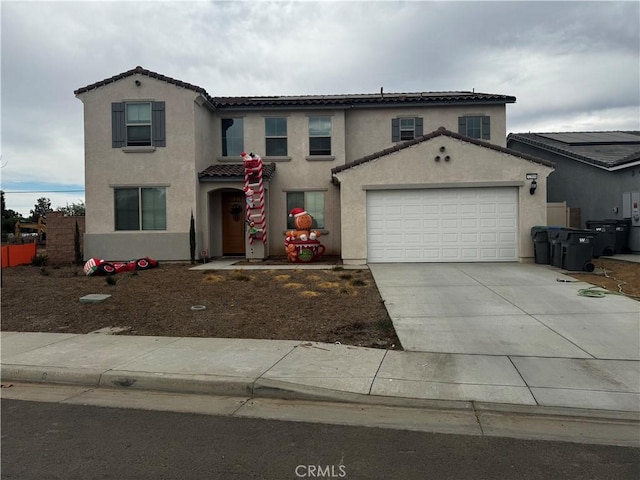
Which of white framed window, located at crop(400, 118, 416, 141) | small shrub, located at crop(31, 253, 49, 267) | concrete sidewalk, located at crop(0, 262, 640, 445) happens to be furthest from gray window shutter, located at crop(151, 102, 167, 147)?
concrete sidewalk, located at crop(0, 262, 640, 445)

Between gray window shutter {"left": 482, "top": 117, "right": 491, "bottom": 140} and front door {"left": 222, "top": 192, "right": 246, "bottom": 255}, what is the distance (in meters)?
9.76

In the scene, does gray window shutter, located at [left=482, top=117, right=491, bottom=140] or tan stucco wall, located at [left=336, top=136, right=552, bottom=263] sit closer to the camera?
→ tan stucco wall, located at [left=336, top=136, right=552, bottom=263]

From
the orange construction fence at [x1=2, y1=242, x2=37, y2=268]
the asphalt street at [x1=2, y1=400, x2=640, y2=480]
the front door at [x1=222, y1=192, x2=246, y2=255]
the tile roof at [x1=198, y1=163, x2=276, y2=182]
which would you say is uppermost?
the tile roof at [x1=198, y1=163, x2=276, y2=182]

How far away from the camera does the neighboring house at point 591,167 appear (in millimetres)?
17391

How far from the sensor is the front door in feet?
63.2

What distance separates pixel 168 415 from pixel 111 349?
9.18 ft

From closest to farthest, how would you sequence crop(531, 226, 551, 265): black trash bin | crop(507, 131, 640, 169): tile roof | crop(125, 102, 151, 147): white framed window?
crop(531, 226, 551, 265): black trash bin, crop(125, 102, 151, 147): white framed window, crop(507, 131, 640, 169): tile roof

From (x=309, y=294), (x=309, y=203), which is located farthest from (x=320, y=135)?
(x=309, y=294)

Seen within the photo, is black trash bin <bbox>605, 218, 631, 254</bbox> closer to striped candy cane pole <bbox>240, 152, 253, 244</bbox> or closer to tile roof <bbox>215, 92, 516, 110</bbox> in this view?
tile roof <bbox>215, 92, 516, 110</bbox>

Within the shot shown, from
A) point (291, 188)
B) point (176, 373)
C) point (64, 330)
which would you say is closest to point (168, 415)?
point (176, 373)

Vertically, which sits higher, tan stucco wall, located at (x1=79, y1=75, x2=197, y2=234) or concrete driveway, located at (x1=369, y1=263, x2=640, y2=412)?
tan stucco wall, located at (x1=79, y1=75, x2=197, y2=234)

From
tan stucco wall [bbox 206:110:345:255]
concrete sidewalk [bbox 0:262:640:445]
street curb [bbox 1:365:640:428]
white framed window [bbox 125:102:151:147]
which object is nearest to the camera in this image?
street curb [bbox 1:365:640:428]

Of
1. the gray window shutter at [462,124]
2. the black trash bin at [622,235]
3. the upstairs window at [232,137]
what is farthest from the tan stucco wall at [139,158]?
the black trash bin at [622,235]

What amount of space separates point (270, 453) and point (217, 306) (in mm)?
6195
